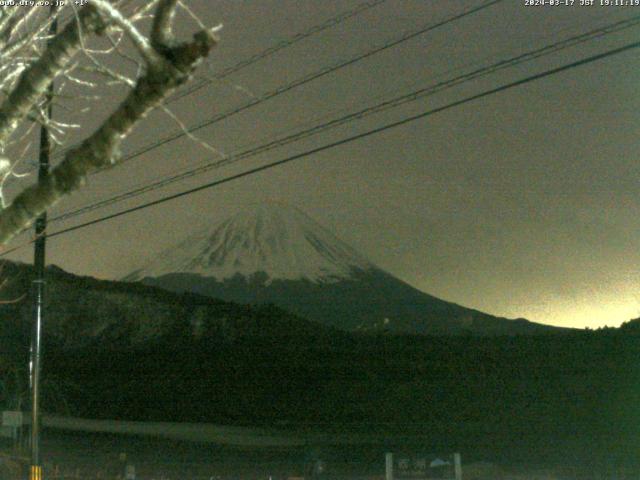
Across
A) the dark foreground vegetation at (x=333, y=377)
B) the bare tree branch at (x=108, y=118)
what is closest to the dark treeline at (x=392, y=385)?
the dark foreground vegetation at (x=333, y=377)

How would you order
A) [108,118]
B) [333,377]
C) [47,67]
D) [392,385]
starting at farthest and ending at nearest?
[333,377]
[392,385]
[47,67]
[108,118]

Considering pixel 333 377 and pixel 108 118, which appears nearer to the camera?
pixel 108 118

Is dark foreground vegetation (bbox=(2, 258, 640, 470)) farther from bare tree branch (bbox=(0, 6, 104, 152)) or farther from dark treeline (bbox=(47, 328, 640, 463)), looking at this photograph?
bare tree branch (bbox=(0, 6, 104, 152))

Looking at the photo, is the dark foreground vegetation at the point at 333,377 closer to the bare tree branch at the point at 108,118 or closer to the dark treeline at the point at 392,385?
the dark treeline at the point at 392,385

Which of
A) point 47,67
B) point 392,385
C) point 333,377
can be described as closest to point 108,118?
point 47,67

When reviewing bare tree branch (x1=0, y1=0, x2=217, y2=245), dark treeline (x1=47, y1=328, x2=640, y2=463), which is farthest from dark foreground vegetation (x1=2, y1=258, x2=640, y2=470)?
bare tree branch (x1=0, y1=0, x2=217, y2=245)

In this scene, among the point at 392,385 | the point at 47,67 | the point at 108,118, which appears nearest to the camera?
the point at 108,118

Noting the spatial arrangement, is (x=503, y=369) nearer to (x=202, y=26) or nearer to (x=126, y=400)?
(x=126, y=400)

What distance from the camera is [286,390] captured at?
77.2 metres

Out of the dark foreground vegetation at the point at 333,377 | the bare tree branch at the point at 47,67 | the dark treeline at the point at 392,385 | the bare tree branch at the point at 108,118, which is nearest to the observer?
the bare tree branch at the point at 108,118

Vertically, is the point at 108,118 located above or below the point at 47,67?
below

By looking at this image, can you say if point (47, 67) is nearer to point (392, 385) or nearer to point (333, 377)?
point (392, 385)

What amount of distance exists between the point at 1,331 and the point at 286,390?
23.4 meters

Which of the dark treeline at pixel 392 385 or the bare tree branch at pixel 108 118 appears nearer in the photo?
the bare tree branch at pixel 108 118
